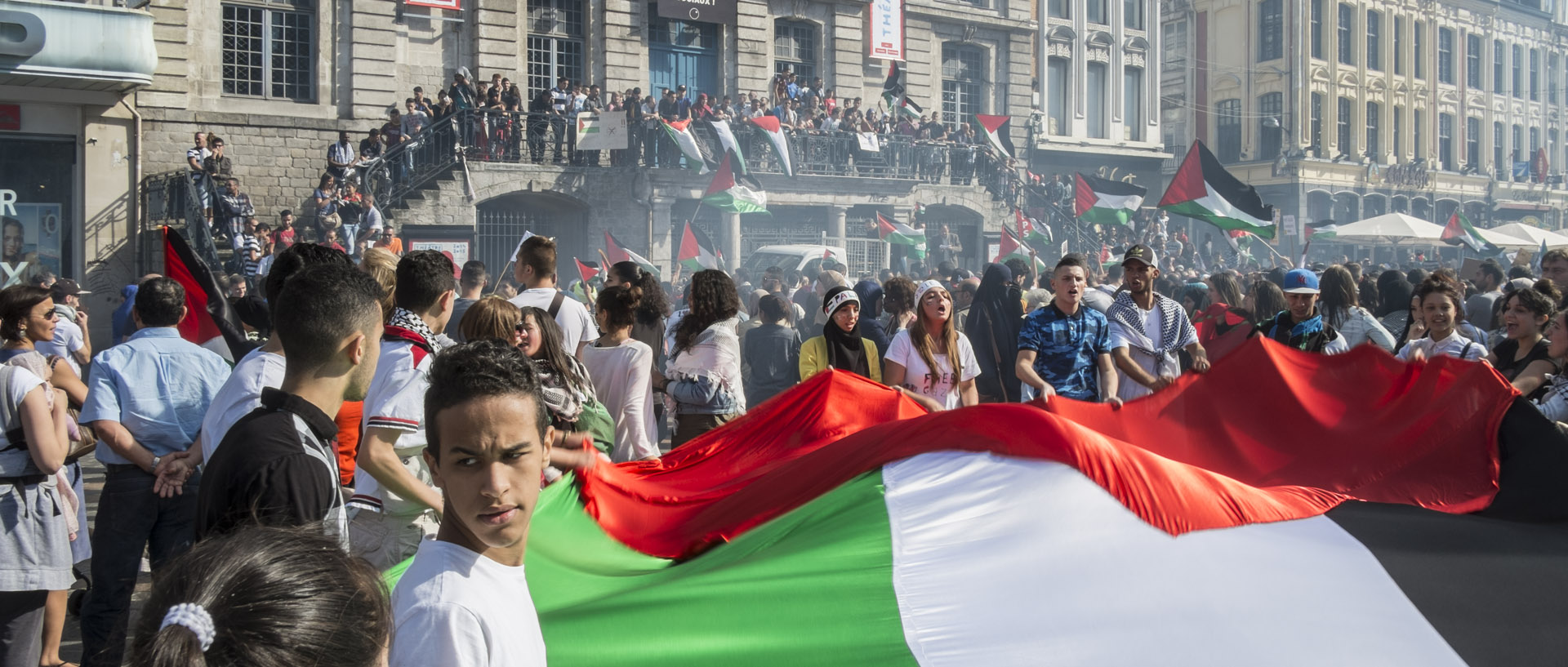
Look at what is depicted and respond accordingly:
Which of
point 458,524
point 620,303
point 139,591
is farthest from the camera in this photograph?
point 139,591

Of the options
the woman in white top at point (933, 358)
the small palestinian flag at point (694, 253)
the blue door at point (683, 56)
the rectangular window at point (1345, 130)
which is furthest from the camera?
the rectangular window at point (1345, 130)

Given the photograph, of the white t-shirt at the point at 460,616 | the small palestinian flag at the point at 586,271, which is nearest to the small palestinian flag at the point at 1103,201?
the small palestinian flag at the point at 586,271

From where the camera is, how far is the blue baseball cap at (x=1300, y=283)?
7043 millimetres

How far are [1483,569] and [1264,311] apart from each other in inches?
231

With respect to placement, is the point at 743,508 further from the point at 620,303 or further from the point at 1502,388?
the point at 1502,388

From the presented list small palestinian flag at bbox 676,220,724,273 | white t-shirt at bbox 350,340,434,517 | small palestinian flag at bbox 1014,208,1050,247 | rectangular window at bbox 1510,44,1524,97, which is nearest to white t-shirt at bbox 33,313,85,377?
white t-shirt at bbox 350,340,434,517

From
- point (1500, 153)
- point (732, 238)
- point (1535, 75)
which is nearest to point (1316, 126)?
point (1500, 153)

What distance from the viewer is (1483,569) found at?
3.45 meters

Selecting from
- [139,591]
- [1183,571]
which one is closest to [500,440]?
[1183,571]

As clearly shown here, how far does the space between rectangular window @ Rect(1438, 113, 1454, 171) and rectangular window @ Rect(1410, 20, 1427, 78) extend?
2.95m

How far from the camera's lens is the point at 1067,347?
264 inches

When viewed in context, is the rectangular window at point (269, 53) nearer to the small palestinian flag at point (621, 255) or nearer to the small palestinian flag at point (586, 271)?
the small palestinian flag at point (621, 255)

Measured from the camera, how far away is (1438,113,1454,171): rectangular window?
2144 inches

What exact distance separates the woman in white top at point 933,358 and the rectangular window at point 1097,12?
115 ft
